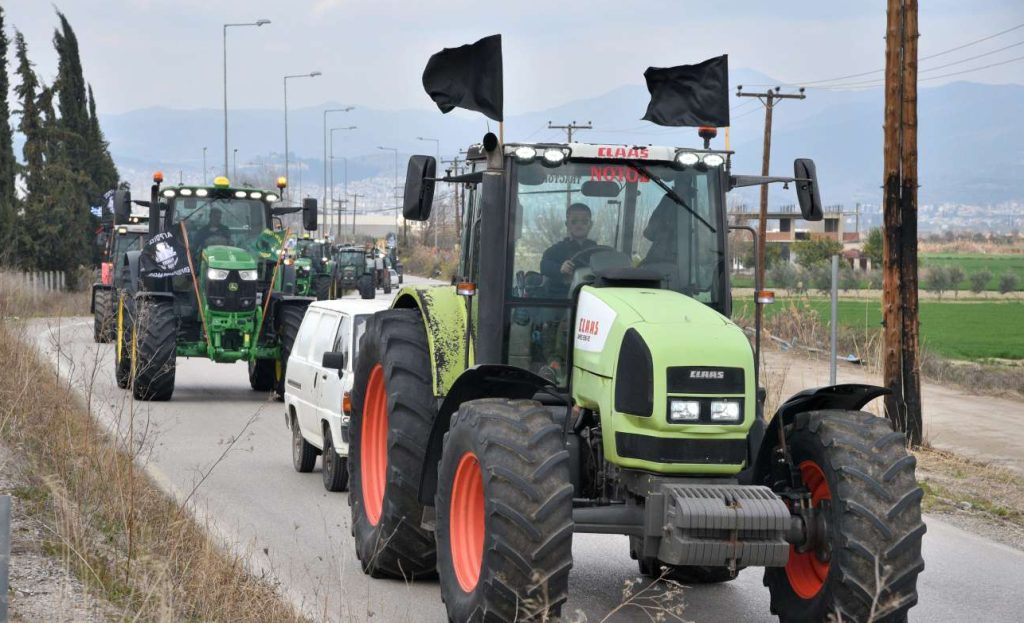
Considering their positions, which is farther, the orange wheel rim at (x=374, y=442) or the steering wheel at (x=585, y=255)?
the orange wheel rim at (x=374, y=442)

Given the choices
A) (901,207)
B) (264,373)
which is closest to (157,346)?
(264,373)

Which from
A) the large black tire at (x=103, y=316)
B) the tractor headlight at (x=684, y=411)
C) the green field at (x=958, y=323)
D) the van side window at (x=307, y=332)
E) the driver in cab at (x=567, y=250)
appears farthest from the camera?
the green field at (x=958, y=323)

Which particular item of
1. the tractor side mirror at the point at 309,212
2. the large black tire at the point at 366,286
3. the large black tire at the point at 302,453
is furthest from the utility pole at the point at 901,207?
the large black tire at the point at 366,286

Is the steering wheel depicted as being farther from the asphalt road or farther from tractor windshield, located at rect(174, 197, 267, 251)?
tractor windshield, located at rect(174, 197, 267, 251)

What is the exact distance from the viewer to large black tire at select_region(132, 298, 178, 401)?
20.3m

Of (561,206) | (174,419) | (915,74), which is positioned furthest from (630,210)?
(174,419)

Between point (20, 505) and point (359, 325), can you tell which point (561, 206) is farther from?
point (359, 325)

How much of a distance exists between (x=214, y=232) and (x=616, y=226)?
15.1 m

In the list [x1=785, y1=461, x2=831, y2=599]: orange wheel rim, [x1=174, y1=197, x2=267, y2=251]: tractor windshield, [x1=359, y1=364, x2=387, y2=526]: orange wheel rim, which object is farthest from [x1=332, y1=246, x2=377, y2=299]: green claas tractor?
[x1=785, y1=461, x2=831, y2=599]: orange wheel rim

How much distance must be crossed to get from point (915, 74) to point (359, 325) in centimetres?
766

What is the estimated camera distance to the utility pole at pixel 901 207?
17.1 metres

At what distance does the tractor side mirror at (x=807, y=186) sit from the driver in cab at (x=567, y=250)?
1.23 metres

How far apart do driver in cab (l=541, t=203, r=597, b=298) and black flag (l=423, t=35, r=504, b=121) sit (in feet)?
2.68

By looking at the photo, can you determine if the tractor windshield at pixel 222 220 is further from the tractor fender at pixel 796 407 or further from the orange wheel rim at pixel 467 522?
the tractor fender at pixel 796 407
